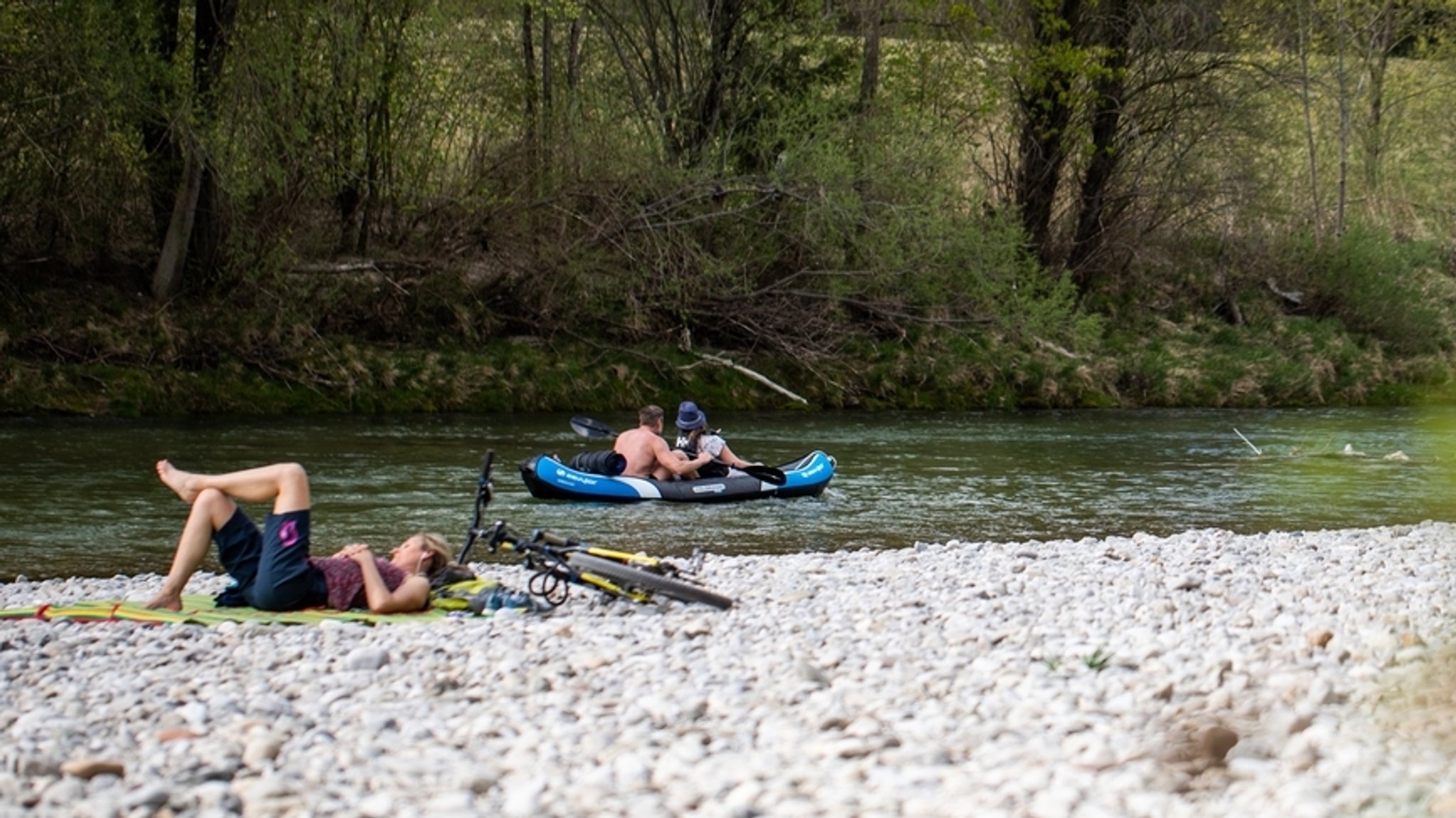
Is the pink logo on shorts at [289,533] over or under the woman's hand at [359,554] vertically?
over

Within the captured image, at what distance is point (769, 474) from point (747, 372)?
9681mm

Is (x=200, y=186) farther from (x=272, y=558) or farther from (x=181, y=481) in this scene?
(x=272, y=558)

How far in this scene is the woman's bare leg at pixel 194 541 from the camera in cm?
784

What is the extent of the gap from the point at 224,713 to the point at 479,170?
19.5 meters

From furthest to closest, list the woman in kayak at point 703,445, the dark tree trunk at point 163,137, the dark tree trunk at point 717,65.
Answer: the dark tree trunk at point 717,65 < the dark tree trunk at point 163,137 < the woman in kayak at point 703,445

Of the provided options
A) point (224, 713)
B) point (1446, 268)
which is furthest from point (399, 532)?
point (1446, 268)

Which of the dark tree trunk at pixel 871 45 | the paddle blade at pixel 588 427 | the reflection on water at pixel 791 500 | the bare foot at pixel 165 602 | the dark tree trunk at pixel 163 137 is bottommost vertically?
the reflection on water at pixel 791 500

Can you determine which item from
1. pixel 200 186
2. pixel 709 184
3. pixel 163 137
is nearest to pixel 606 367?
pixel 709 184

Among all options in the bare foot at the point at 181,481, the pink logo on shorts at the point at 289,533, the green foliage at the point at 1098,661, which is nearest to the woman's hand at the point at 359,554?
the pink logo on shorts at the point at 289,533

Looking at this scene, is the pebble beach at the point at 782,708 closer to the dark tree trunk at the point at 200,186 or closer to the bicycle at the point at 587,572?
the bicycle at the point at 587,572

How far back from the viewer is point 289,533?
788 centimetres

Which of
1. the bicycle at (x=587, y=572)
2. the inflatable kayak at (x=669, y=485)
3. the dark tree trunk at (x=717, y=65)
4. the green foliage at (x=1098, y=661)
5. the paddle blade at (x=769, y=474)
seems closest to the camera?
the green foliage at (x=1098, y=661)

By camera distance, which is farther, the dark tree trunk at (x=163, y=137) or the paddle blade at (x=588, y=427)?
the dark tree trunk at (x=163, y=137)

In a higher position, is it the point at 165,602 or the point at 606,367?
the point at 606,367
